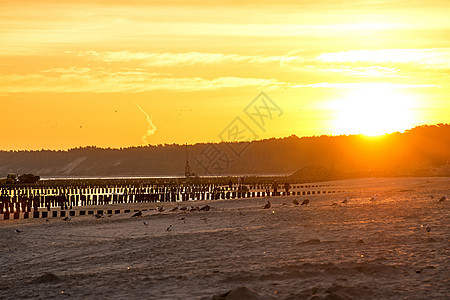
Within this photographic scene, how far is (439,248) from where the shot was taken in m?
16.8

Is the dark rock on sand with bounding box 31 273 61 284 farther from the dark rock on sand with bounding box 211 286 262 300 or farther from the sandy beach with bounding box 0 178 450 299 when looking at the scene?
the dark rock on sand with bounding box 211 286 262 300

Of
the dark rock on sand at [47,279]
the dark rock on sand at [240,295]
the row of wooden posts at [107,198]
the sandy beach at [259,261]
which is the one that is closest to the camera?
the dark rock on sand at [240,295]

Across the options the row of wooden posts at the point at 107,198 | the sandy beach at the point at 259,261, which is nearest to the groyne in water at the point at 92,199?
the row of wooden posts at the point at 107,198

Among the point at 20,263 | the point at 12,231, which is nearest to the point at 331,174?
the point at 12,231

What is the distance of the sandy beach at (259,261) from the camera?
544 inches

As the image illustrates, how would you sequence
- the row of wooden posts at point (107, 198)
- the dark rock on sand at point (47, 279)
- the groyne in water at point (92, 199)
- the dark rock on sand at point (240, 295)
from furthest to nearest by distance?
the row of wooden posts at point (107, 198) < the groyne in water at point (92, 199) < the dark rock on sand at point (47, 279) < the dark rock on sand at point (240, 295)

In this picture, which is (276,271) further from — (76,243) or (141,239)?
(76,243)

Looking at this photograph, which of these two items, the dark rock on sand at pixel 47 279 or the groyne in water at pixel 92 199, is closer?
the dark rock on sand at pixel 47 279

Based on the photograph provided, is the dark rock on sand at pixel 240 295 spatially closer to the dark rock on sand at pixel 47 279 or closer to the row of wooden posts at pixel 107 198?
the dark rock on sand at pixel 47 279

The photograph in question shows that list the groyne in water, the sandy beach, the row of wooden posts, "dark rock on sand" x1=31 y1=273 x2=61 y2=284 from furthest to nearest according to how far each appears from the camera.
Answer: the row of wooden posts, the groyne in water, "dark rock on sand" x1=31 y1=273 x2=61 y2=284, the sandy beach

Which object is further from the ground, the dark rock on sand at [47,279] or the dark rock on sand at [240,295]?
the dark rock on sand at [240,295]

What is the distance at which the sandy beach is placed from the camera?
13.8 metres

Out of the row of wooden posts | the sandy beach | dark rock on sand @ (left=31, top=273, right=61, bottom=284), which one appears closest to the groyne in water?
the row of wooden posts

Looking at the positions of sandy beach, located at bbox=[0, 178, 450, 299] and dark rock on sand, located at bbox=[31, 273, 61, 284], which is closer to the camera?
sandy beach, located at bbox=[0, 178, 450, 299]
